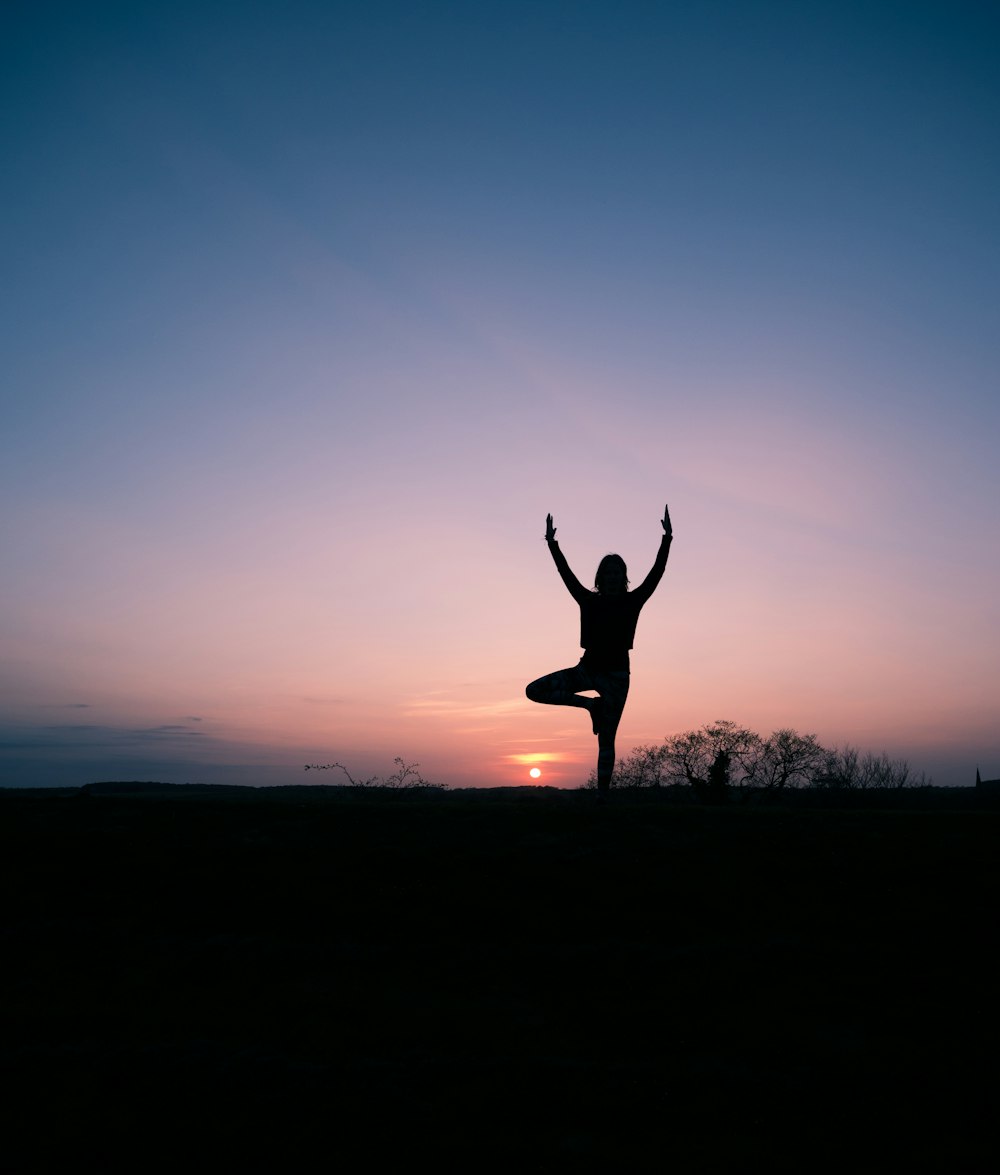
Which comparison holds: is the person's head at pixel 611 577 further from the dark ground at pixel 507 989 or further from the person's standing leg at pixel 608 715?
the dark ground at pixel 507 989

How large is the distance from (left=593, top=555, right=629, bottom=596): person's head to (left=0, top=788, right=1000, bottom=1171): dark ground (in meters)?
3.42

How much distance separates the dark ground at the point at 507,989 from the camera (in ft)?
13.8

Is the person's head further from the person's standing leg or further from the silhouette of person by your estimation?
the person's standing leg

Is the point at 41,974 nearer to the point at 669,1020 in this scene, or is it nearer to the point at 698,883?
the point at 669,1020

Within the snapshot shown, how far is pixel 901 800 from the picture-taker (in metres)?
16.0

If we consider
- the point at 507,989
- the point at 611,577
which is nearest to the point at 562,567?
the point at 611,577

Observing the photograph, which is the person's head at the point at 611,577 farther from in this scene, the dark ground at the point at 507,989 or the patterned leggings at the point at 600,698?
the dark ground at the point at 507,989

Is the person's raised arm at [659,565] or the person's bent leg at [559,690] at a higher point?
the person's raised arm at [659,565]

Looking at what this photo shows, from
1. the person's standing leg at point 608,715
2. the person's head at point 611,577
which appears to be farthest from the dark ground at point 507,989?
the person's head at point 611,577

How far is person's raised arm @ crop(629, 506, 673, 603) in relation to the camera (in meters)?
11.3

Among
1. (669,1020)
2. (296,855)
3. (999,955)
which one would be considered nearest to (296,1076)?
(669,1020)

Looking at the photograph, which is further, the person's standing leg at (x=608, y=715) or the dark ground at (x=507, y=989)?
the person's standing leg at (x=608, y=715)

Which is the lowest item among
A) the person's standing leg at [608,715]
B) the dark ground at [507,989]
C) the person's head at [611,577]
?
the dark ground at [507,989]

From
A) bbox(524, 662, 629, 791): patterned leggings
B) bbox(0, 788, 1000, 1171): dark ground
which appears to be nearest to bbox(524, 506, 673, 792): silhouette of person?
bbox(524, 662, 629, 791): patterned leggings
